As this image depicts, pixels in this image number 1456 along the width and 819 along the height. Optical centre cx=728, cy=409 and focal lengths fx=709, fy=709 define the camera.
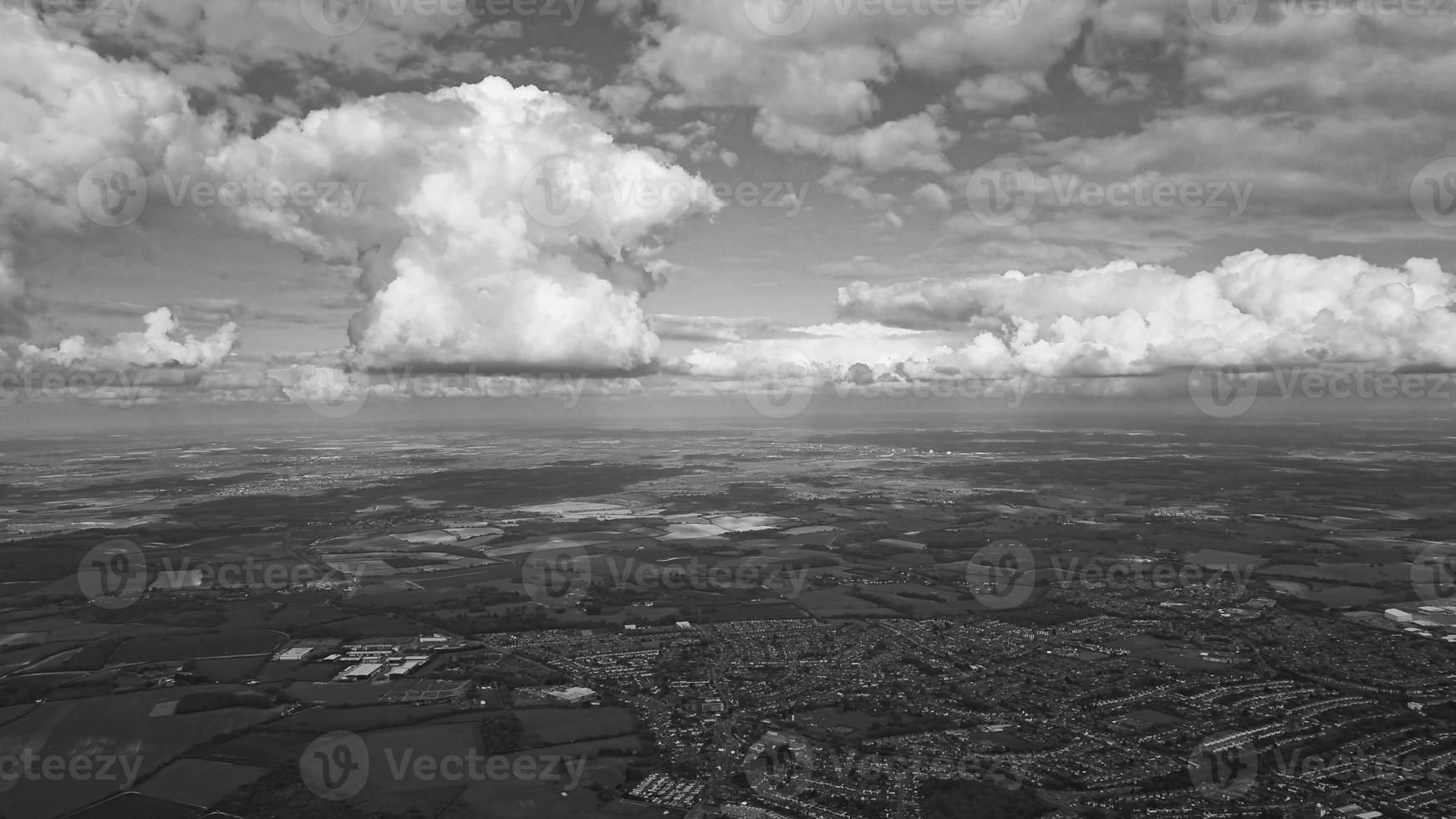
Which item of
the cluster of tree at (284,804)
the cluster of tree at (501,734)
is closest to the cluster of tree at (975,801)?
the cluster of tree at (501,734)

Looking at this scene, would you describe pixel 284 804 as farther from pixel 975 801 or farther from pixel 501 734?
pixel 975 801

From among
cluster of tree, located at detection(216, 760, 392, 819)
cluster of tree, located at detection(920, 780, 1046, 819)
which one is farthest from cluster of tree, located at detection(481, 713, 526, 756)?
cluster of tree, located at detection(920, 780, 1046, 819)

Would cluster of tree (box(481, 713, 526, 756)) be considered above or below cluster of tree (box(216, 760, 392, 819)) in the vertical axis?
below

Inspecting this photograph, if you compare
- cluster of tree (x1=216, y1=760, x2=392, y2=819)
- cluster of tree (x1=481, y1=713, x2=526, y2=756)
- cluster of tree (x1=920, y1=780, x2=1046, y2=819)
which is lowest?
cluster of tree (x1=920, y1=780, x2=1046, y2=819)

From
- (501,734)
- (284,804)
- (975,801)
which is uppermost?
(284,804)

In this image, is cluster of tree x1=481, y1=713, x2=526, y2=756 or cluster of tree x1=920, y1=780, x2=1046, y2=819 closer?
cluster of tree x1=920, y1=780, x2=1046, y2=819

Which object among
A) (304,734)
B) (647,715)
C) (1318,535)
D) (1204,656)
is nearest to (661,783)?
(647,715)

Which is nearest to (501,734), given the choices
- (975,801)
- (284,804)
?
(284,804)

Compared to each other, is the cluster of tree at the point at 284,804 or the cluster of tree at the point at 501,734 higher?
the cluster of tree at the point at 284,804

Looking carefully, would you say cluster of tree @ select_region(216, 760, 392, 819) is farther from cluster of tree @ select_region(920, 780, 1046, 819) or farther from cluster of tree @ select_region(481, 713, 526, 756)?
cluster of tree @ select_region(920, 780, 1046, 819)

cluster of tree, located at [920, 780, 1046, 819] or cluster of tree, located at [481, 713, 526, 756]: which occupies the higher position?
cluster of tree, located at [481, 713, 526, 756]

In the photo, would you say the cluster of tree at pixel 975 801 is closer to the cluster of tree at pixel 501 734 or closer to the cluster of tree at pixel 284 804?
the cluster of tree at pixel 501 734
